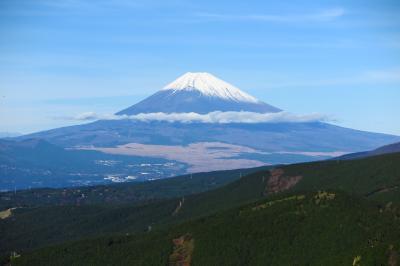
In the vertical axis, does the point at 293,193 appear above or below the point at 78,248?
above

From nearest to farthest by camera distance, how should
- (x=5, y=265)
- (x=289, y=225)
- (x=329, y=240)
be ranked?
(x=329, y=240) → (x=289, y=225) → (x=5, y=265)

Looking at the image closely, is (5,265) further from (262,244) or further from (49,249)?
(262,244)

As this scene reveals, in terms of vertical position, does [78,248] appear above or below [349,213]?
below

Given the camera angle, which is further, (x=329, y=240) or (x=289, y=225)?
(x=289, y=225)

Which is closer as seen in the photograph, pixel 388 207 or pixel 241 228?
pixel 241 228


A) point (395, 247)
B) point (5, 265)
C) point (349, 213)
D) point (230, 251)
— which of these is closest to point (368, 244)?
point (395, 247)

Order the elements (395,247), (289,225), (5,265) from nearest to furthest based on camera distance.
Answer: (395,247)
(289,225)
(5,265)

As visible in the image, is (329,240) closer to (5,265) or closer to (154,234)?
(154,234)

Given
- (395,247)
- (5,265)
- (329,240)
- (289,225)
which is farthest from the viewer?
(5,265)

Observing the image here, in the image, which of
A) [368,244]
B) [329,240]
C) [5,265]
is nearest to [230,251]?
[329,240]
